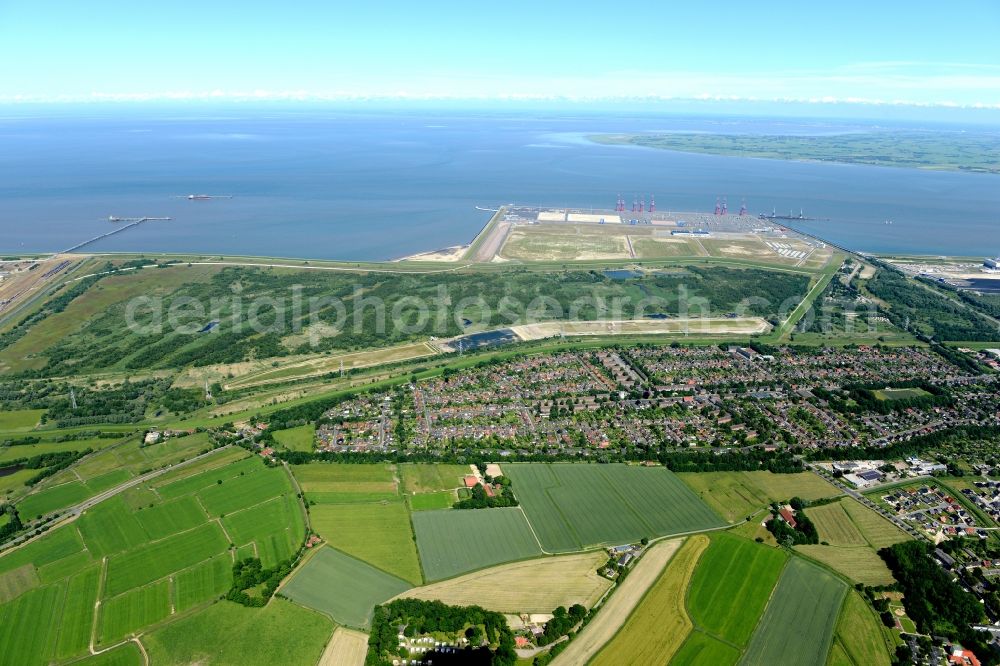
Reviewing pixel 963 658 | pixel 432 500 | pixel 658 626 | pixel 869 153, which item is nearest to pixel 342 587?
pixel 432 500

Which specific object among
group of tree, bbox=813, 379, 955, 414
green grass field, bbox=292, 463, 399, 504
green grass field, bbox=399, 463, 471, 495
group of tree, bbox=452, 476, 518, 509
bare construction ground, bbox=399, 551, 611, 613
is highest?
group of tree, bbox=813, 379, 955, 414

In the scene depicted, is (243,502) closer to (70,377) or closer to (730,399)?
(70,377)

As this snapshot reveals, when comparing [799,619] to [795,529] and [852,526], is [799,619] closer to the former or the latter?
[795,529]

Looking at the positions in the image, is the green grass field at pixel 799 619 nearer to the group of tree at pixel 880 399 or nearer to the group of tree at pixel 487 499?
the group of tree at pixel 487 499

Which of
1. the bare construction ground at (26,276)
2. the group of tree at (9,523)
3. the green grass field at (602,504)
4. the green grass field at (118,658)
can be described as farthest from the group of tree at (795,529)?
the bare construction ground at (26,276)

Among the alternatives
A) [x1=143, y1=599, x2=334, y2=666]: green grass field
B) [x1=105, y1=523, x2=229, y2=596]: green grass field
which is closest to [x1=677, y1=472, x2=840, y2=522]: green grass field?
[x1=143, y1=599, x2=334, y2=666]: green grass field

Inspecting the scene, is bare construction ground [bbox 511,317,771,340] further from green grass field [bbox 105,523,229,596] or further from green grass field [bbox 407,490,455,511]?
green grass field [bbox 105,523,229,596]

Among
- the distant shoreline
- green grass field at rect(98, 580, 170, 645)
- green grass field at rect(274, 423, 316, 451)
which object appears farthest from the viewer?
the distant shoreline
